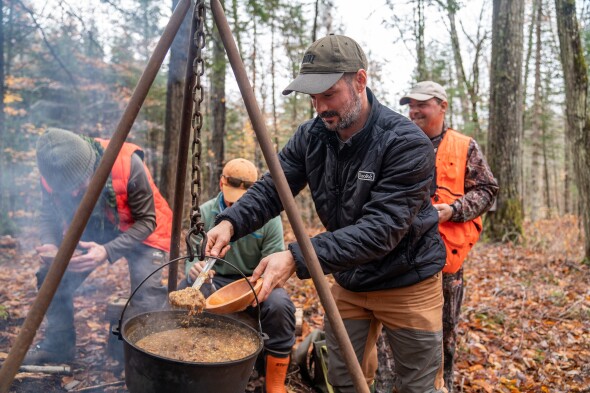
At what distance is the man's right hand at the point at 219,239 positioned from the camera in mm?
2152

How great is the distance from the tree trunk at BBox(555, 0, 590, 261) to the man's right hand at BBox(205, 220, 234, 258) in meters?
6.22

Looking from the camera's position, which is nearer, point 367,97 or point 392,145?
point 392,145

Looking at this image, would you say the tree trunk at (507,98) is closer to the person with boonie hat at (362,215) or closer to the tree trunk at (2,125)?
the person with boonie hat at (362,215)

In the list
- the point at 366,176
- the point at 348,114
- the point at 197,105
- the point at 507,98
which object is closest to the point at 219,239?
the point at 197,105

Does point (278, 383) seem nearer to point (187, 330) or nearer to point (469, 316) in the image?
point (187, 330)

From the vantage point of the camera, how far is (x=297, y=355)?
386 cm

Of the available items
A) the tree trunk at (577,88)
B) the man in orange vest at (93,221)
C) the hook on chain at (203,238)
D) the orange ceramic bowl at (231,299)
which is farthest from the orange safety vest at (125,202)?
the tree trunk at (577,88)

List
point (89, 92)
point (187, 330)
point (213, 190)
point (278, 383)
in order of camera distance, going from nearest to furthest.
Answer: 1. point (187, 330)
2. point (278, 383)
3. point (213, 190)
4. point (89, 92)

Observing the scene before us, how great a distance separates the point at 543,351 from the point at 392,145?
11.3ft

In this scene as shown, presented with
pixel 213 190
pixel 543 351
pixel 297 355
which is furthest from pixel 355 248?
pixel 213 190

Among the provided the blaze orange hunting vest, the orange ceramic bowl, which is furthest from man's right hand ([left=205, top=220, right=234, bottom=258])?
the blaze orange hunting vest

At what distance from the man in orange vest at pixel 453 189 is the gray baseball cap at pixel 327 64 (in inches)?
50.1

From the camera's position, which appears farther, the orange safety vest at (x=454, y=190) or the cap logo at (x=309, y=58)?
the orange safety vest at (x=454, y=190)

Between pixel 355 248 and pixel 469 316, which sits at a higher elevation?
pixel 355 248
